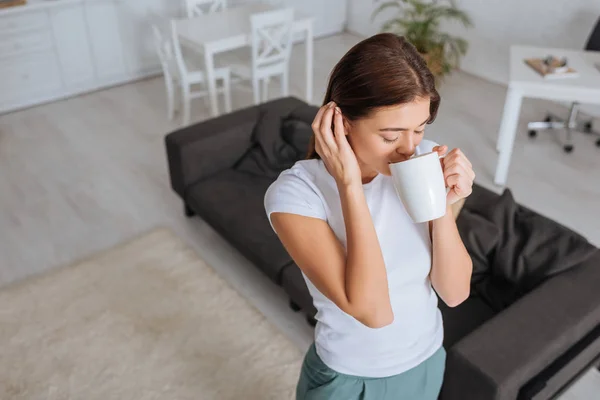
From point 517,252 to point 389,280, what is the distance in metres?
1.27

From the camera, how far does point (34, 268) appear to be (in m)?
3.04

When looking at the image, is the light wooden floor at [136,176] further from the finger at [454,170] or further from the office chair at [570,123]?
the finger at [454,170]

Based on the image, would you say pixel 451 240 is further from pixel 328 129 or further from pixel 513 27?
pixel 513 27

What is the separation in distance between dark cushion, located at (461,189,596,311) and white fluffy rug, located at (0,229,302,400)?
2.76 ft

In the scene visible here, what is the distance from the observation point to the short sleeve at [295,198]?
109 centimetres

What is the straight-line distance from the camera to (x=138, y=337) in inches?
102

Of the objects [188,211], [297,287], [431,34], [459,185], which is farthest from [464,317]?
[431,34]

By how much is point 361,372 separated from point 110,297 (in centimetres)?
188

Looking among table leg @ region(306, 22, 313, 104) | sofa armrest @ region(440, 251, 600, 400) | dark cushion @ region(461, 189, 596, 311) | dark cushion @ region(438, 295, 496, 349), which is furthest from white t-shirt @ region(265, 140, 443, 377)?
table leg @ region(306, 22, 313, 104)

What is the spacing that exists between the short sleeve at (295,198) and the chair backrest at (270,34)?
9.93ft

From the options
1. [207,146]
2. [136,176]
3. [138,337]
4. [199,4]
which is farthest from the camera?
[199,4]

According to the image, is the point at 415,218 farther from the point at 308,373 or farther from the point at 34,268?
the point at 34,268

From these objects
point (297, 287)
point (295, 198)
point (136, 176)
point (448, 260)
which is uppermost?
point (295, 198)

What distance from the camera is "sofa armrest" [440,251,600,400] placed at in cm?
175
